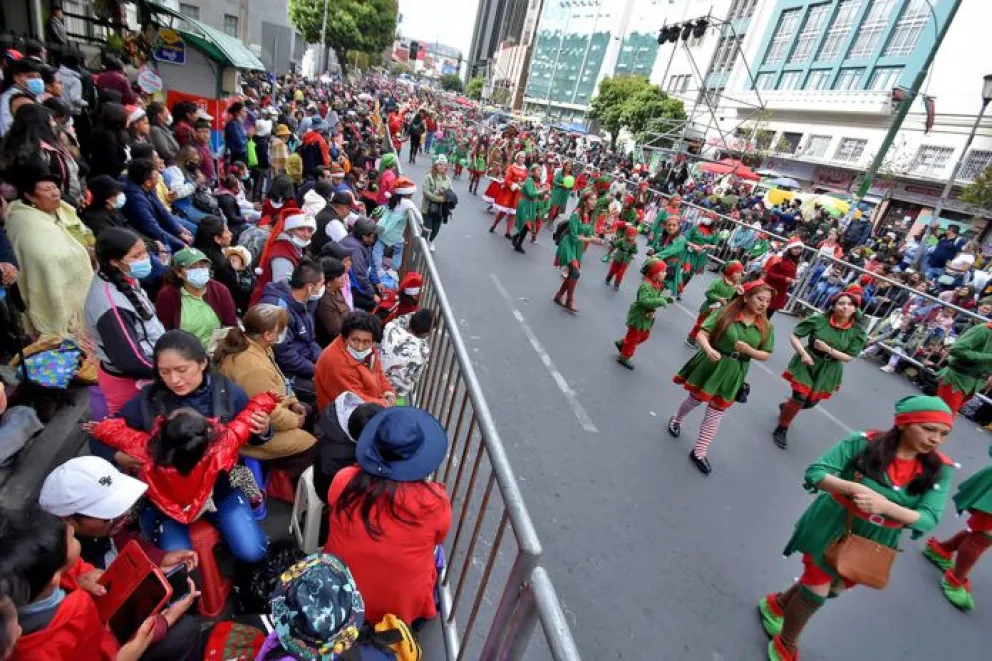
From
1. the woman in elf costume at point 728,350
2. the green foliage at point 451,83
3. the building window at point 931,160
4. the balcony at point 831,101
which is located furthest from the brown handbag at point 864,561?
the green foliage at point 451,83

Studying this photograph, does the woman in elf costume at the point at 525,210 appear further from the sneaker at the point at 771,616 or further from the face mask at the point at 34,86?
the sneaker at the point at 771,616

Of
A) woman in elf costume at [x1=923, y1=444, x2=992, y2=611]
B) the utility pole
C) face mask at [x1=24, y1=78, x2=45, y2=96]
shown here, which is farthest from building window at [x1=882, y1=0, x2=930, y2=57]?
face mask at [x1=24, y1=78, x2=45, y2=96]

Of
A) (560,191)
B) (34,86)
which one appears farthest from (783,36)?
(34,86)

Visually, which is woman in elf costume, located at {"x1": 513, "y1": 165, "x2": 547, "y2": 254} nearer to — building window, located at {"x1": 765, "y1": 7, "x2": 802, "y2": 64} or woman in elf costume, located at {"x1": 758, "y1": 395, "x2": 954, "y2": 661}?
woman in elf costume, located at {"x1": 758, "y1": 395, "x2": 954, "y2": 661}

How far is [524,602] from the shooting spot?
1783 mm

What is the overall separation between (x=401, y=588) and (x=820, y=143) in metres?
39.1

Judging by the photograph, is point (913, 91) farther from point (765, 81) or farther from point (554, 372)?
point (765, 81)

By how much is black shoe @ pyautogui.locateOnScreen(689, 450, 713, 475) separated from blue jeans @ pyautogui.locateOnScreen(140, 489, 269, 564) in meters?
3.89

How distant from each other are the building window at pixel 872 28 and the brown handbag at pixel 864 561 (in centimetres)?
3802

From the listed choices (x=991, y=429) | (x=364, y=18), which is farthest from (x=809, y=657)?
(x=364, y=18)

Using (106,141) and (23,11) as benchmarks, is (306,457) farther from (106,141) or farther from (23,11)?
(23,11)

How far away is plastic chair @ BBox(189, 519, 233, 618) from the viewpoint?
2.59 metres

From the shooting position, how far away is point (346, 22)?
4638cm

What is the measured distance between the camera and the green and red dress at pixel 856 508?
281 centimetres
